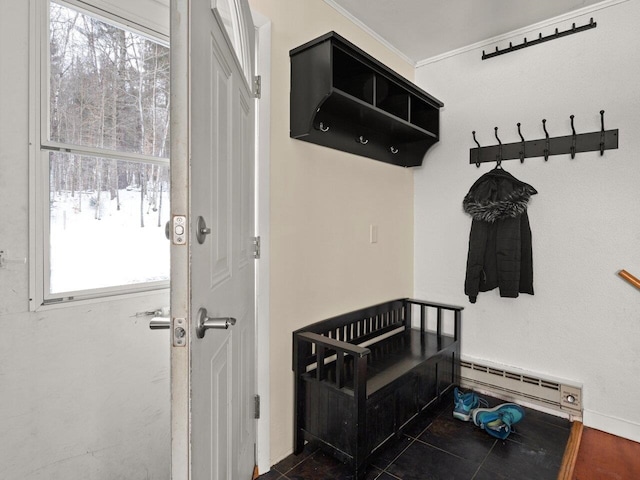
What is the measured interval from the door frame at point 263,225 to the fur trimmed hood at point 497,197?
156 centimetres

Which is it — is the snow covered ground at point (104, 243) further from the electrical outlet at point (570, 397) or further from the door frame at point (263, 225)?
the electrical outlet at point (570, 397)

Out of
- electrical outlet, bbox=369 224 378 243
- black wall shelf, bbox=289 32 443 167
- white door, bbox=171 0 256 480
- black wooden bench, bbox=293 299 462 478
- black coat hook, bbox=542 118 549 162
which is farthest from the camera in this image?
electrical outlet, bbox=369 224 378 243

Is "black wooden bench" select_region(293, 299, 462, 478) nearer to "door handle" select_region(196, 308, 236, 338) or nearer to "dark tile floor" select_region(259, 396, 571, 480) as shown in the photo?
"dark tile floor" select_region(259, 396, 571, 480)

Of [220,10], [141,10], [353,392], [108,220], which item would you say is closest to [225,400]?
[353,392]

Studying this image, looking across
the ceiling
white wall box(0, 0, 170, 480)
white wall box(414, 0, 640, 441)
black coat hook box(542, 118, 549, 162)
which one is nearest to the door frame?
white wall box(0, 0, 170, 480)

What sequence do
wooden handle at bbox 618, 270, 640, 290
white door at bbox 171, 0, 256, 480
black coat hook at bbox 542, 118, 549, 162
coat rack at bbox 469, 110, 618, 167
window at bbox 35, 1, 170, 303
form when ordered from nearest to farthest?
white door at bbox 171, 0, 256, 480 → window at bbox 35, 1, 170, 303 → wooden handle at bbox 618, 270, 640, 290 → coat rack at bbox 469, 110, 618, 167 → black coat hook at bbox 542, 118, 549, 162

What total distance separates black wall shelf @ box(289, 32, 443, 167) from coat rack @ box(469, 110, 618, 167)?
39cm

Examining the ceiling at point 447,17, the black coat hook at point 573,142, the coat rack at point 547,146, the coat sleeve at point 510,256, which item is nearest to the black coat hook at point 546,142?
the coat rack at point 547,146

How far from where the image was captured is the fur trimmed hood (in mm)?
2299

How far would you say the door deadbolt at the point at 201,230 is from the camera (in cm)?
82

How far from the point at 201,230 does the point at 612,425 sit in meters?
2.63

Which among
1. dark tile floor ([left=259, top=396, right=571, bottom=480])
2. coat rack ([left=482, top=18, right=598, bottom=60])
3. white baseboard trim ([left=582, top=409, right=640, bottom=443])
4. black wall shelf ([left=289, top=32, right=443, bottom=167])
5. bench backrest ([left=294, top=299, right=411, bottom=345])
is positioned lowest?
dark tile floor ([left=259, top=396, right=571, bottom=480])

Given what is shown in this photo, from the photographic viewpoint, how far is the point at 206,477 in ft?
2.91

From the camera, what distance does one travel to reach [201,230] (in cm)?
84
